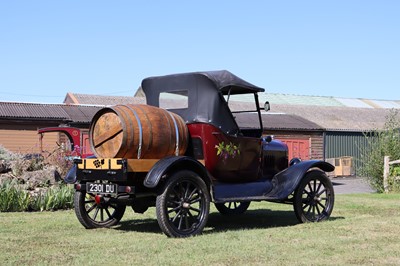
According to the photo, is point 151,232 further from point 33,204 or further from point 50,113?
point 50,113

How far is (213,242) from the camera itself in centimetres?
720

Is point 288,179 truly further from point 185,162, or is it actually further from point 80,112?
point 80,112

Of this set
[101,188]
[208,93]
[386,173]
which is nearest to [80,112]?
[386,173]

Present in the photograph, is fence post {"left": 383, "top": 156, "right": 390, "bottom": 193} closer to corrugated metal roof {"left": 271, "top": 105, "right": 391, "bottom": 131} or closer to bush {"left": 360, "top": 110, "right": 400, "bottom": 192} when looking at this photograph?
bush {"left": 360, "top": 110, "right": 400, "bottom": 192}

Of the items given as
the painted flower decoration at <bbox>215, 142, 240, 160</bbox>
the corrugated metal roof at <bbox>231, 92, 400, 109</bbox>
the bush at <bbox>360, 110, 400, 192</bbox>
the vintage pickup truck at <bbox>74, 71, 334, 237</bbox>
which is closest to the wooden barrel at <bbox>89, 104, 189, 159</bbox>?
the vintage pickup truck at <bbox>74, 71, 334, 237</bbox>

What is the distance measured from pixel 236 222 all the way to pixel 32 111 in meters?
18.5

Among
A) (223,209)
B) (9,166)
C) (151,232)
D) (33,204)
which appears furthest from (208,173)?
(9,166)

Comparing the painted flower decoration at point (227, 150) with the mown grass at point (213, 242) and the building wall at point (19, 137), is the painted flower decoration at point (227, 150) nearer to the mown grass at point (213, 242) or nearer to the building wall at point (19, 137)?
the mown grass at point (213, 242)

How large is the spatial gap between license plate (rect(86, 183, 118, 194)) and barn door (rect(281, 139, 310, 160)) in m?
23.5

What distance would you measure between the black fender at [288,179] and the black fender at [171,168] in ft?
4.76

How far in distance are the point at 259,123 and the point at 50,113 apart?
58.9 ft

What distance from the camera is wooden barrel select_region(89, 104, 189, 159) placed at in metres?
7.67

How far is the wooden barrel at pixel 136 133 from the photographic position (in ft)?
25.2

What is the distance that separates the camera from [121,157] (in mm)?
7793
